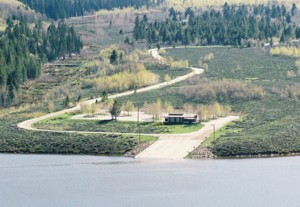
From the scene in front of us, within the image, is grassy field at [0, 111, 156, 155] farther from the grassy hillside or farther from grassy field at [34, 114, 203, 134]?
the grassy hillside

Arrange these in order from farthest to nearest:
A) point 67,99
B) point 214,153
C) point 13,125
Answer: point 67,99, point 13,125, point 214,153

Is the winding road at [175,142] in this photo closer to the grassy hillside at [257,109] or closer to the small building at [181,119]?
the small building at [181,119]

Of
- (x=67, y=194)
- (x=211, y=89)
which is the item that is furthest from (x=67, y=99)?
(x=67, y=194)

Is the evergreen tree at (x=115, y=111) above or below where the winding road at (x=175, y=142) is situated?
above

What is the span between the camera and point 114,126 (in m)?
150

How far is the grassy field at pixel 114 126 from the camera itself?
146750 mm

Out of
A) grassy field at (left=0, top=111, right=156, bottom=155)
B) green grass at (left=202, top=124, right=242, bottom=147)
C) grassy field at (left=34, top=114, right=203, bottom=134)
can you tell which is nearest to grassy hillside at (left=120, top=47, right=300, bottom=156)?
green grass at (left=202, top=124, right=242, bottom=147)

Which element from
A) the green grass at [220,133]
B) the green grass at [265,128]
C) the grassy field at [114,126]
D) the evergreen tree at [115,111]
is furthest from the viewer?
the evergreen tree at [115,111]

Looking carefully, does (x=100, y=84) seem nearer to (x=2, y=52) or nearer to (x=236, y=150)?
(x=2, y=52)

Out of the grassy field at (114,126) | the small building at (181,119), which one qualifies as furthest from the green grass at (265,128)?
the grassy field at (114,126)

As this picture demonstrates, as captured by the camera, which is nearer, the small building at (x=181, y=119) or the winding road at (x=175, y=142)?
the winding road at (x=175, y=142)

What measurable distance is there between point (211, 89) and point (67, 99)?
23.5 metres

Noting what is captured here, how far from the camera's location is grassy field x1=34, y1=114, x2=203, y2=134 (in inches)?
5778

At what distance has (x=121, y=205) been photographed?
331ft
